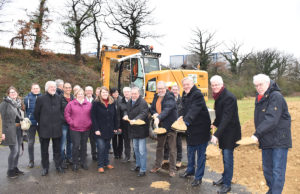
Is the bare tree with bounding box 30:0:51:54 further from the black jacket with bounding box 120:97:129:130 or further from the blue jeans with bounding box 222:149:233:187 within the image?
the blue jeans with bounding box 222:149:233:187

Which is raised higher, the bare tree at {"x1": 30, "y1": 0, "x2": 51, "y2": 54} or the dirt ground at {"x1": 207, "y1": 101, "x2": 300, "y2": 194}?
the bare tree at {"x1": 30, "y1": 0, "x2": 51, "y2": 54}

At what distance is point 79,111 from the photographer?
5.27 m

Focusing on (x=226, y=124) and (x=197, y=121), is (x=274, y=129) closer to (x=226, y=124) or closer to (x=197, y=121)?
(x=226, y=124)

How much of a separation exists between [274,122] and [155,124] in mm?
2253

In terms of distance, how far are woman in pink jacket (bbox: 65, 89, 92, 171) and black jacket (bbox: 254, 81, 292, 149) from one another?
3.61 meters

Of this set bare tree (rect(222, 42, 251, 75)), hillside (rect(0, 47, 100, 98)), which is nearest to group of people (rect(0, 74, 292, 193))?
hillside (rect(0, 47, 100, 98))

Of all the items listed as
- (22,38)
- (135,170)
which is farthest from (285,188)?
(22,38)

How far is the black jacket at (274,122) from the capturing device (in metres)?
3.33

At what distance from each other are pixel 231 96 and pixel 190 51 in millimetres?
35383

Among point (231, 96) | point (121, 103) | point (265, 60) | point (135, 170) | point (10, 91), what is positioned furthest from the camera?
point (265, 60)

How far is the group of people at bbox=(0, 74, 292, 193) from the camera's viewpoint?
349 centimetres

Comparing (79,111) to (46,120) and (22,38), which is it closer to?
(46,120)

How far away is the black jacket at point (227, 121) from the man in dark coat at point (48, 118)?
3.40m

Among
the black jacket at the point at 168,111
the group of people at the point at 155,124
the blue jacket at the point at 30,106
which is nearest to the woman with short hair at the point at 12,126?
the group of people at the point at 155,124
